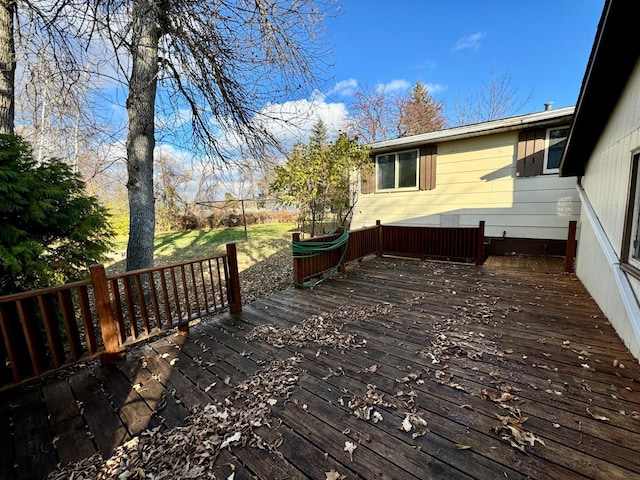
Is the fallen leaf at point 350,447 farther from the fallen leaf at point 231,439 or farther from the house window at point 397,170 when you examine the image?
the house window at point 397,170

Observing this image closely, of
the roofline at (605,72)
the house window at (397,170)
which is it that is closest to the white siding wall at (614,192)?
the roofline at (605,72)

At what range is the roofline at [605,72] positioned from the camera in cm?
255

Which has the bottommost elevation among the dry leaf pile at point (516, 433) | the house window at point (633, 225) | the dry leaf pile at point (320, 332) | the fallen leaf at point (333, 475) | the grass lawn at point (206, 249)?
the grass lawn at point (206, 249)

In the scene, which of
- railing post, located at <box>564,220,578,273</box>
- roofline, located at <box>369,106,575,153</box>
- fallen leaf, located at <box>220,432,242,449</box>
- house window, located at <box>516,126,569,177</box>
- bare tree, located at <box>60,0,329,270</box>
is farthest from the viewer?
house window, located at <box>516,126,569,177</box>

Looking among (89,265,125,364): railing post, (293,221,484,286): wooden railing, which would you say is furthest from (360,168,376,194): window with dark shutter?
(89,265,125,364): railing post

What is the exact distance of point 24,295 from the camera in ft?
7.17

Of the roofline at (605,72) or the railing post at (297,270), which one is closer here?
the roofline at (605,72)

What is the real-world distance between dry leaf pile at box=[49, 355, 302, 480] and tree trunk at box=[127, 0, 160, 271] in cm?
372

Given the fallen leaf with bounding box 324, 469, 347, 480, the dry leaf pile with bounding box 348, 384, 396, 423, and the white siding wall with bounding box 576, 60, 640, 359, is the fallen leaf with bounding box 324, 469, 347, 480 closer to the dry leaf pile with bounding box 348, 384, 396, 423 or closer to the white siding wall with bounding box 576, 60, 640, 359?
the dry leaf pile with bounding box 348, 384, 396, 423

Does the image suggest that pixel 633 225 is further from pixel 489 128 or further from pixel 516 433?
pixel 489 128

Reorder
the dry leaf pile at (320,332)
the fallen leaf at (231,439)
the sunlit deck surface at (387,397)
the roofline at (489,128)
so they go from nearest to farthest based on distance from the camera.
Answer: the sunlit deck surface at (387,397) → the fallen leaf at (231,439) → the dry leaf pile at (320,332) → the roofline at (489,128)

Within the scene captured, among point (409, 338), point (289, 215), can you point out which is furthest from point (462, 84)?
point (409, 338)

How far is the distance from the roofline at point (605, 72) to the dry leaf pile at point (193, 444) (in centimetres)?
447

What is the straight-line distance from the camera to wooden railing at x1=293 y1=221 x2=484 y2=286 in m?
5.60
